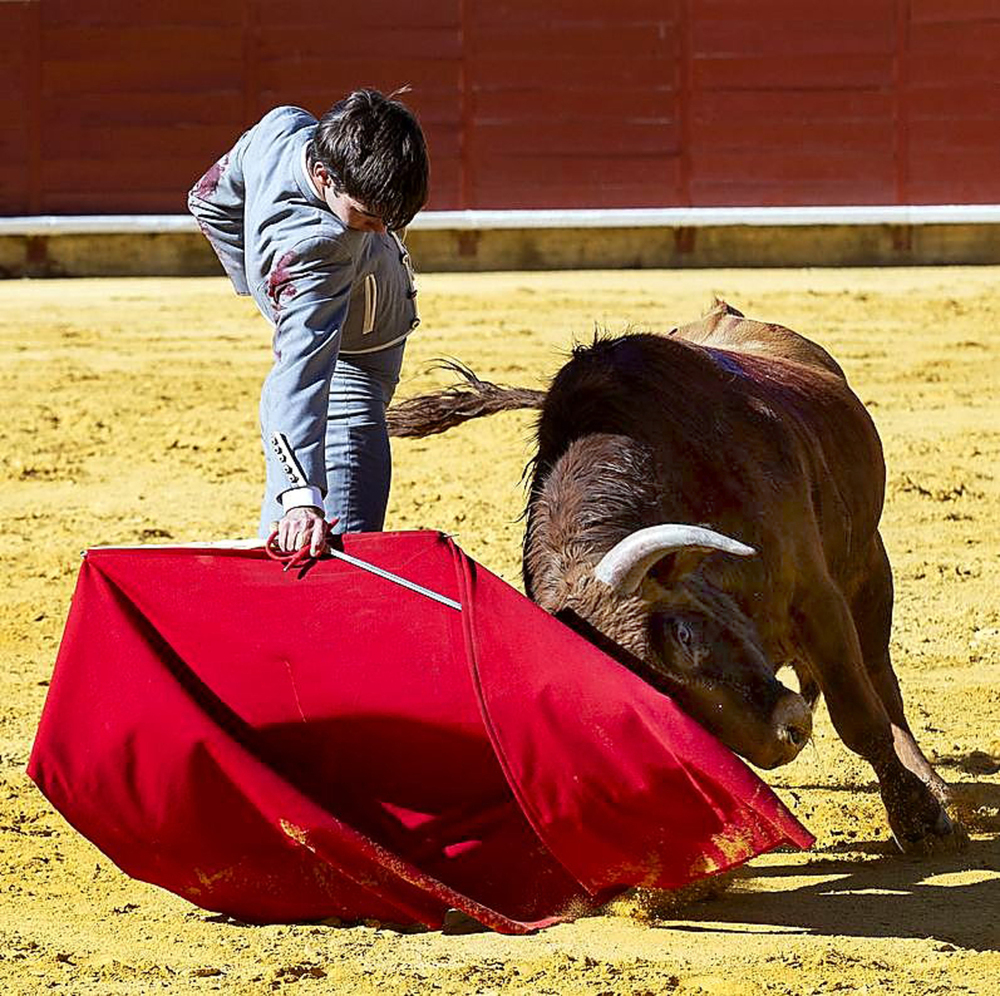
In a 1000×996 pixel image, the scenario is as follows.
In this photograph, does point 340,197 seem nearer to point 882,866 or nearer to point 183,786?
point 183,786

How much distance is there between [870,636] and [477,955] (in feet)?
4.32

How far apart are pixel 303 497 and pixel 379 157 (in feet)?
1.62

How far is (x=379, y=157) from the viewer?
264cm

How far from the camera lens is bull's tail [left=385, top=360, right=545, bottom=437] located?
139 inches

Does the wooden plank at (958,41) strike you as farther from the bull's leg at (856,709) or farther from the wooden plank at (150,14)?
the bull's leg at (856,709)

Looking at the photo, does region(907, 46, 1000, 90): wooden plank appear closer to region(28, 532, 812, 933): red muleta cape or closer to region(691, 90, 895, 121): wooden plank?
region(691, 90, 895, 121): wooden plank

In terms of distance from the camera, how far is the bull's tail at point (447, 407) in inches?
139

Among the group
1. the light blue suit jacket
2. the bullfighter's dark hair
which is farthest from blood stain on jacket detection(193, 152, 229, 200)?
the bullfighter's dark hair

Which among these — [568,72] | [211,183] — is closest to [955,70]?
[568,72]

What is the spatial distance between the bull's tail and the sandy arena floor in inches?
36.1

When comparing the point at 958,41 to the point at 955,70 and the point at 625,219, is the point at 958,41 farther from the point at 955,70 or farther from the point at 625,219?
the point at 625,219

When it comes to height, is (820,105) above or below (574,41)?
below

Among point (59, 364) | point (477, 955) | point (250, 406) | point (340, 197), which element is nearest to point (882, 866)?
point (477, 955)

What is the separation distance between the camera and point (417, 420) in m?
3.59
